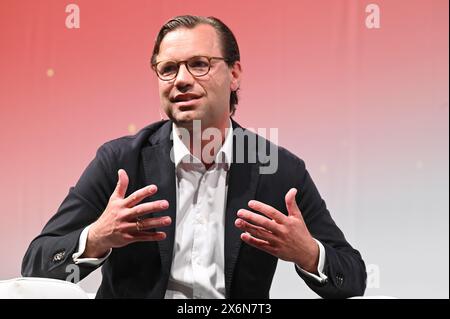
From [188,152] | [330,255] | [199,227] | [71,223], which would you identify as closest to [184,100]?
[188,152]

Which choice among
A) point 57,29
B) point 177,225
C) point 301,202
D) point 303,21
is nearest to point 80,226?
point 177,225

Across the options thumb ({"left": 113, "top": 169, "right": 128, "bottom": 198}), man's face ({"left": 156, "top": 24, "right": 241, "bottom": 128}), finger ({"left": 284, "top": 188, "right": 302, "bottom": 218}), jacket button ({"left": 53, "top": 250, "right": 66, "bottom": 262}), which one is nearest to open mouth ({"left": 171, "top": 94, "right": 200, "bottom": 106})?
man's face ({"left": 156, "top": 24, "right": 241, "bottom": 128})

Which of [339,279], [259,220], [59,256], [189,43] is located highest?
[189,43]

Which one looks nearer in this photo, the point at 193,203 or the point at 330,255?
the point at 330,255

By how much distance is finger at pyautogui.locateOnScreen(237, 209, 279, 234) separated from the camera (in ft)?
4.23

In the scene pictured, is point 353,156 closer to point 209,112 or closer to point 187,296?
point 209,112

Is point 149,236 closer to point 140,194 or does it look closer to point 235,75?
point 140,194

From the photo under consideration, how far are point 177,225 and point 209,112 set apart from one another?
14.4 inches

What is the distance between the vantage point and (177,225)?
5.31ft

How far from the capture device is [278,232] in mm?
1350

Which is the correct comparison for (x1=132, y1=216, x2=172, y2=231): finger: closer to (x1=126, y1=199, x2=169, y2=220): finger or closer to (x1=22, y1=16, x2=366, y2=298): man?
(x1=126, y1=199, x2=169, y2=220): finger

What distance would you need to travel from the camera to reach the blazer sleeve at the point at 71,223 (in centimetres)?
147

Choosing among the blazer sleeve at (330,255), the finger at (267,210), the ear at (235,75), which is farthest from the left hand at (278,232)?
the ear at (235,75)

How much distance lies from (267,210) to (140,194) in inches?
12.6
